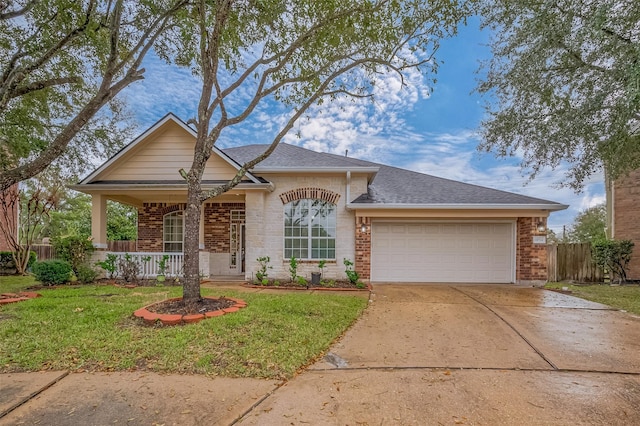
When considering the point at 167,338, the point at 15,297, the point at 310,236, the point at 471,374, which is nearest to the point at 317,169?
the point at 310,236

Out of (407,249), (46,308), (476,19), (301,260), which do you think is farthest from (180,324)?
(476,19)

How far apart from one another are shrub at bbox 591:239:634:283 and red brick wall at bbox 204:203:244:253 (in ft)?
44.1

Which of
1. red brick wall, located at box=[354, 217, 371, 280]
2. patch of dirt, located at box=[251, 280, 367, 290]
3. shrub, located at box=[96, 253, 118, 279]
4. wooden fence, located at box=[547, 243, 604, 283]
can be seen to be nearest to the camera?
patch of dirt, located at box=[251, 280, 367, 290]

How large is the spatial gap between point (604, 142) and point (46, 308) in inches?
488

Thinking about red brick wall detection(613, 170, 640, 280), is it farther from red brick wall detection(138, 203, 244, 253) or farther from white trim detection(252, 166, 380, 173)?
red brick wall detection(138, 203, 244, 253)

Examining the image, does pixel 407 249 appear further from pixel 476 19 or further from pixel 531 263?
pixel 476 19

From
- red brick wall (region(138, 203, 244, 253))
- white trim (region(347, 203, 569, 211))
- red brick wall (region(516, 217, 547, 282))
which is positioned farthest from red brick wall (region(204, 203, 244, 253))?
red brick wall (region(516, 217, 547, 282))

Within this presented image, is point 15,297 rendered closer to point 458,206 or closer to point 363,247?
point 363,247

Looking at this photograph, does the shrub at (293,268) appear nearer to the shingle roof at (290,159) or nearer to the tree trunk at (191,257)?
the shingle roof at (290,159)

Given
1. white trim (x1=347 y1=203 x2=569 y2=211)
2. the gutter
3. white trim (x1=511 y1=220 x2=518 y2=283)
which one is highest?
the gutter

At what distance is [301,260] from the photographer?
10.9m

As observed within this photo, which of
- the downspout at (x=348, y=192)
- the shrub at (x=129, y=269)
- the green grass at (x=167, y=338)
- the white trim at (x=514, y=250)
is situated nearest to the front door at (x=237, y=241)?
the shrub at (x=129, y=269)

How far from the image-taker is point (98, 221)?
10.7m

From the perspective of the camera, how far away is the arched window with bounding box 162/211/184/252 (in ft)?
41.4
